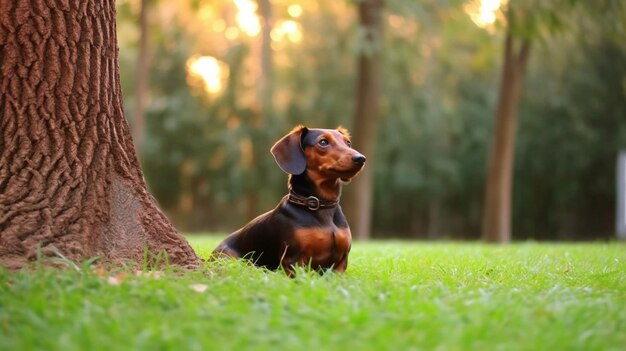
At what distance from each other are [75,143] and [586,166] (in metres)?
23.1

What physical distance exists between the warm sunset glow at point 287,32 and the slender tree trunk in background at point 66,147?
50.8ft

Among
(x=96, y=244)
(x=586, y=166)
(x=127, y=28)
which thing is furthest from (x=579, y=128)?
(x=96, y=244)

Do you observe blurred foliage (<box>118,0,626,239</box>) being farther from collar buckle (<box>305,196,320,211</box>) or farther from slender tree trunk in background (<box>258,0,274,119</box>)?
collar buckle (<box>305,196,320,211</box>)

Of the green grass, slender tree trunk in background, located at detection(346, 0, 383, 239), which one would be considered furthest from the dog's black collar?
slender tree trunk in background, located at detection(346, 0, 383, 239)

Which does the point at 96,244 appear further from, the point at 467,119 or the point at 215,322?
the point at 467,119

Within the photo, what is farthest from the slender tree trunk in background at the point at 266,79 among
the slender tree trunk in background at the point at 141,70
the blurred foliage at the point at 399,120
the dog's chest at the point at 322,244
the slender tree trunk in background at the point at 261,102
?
the dog's chest at the point at 322,244

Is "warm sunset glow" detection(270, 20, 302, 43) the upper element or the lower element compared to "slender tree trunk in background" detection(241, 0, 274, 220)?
upper

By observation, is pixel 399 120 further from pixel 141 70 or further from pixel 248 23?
pixel 141 70

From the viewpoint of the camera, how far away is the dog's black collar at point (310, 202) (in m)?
5.29

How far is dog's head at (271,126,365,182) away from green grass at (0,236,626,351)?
36.1 inches

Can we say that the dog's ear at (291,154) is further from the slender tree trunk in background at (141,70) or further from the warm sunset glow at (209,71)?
the warm sunset glow at (209,71)

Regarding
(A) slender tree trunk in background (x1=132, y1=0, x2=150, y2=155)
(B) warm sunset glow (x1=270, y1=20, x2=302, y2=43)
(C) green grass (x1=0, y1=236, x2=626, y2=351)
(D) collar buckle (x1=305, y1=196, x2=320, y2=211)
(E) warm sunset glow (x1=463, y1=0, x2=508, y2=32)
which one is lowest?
(C) green grass (x1=0, y1=236, x2=626, y2=351)

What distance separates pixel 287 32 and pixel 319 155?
17289 mm

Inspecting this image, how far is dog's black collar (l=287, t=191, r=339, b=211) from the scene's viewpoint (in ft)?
17.4
